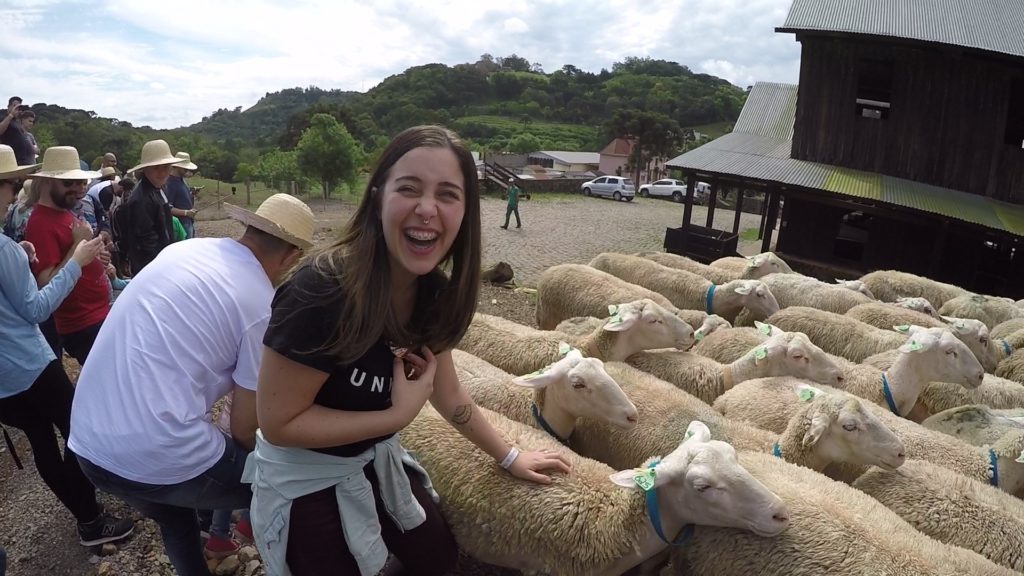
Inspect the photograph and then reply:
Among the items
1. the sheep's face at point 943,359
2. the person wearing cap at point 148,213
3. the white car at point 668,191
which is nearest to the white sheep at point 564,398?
the sheep's face at point 943,359

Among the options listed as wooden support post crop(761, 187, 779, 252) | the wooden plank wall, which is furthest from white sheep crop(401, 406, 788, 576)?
the wooden plank wall

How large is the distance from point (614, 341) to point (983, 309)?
5869 millimetres

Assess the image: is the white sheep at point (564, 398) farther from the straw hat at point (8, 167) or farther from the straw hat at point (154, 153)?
the straw hat at point (154, 153)

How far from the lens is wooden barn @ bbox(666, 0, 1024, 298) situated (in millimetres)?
12484

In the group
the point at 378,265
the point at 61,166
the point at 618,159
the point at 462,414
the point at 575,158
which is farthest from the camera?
the point at 575,158

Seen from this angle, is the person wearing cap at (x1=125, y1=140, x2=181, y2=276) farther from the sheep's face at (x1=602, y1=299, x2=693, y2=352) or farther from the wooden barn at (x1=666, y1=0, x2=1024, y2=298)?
the wooden barn at (x1=666, y1=0, x2=1024, y2=298)

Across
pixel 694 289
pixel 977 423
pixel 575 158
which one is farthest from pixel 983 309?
pixel 575 158

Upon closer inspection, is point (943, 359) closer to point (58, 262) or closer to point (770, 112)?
point (58, 262)

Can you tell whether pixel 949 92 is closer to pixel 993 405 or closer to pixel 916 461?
pixel 993 405

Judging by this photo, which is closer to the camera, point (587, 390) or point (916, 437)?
point (587, 390)

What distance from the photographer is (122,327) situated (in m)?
2.33

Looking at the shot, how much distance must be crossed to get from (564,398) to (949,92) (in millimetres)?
14105

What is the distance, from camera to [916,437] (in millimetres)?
4031

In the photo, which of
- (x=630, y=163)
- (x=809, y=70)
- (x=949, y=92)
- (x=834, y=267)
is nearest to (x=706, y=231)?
(x=834, y=267)
